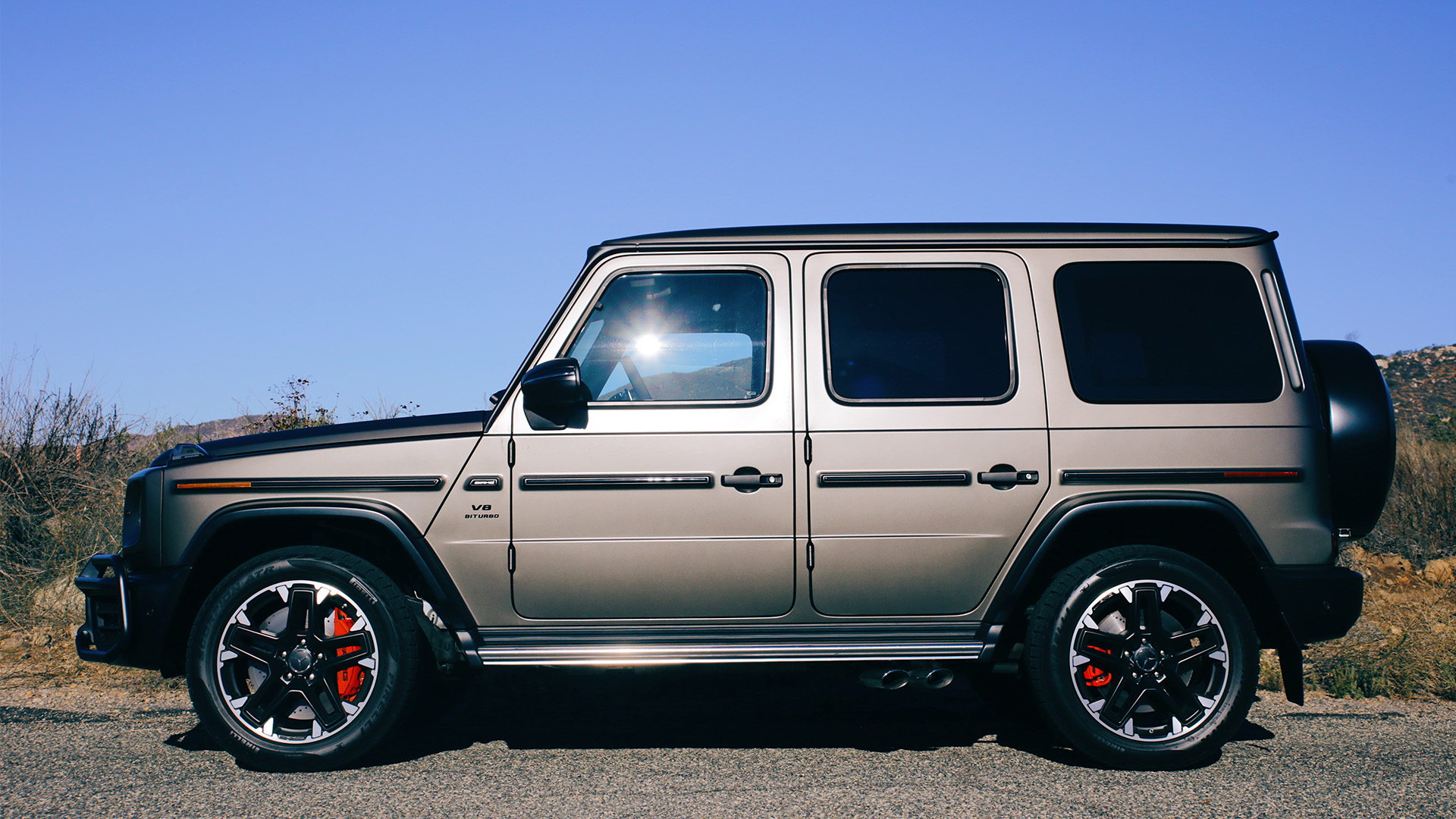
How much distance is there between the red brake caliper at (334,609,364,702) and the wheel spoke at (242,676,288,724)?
218mm

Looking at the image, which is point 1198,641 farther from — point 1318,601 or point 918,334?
point 918,334

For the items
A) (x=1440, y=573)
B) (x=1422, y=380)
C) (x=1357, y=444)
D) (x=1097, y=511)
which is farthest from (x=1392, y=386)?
(x=1097, y=511)

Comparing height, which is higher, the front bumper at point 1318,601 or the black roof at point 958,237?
the black roof at point 958,237

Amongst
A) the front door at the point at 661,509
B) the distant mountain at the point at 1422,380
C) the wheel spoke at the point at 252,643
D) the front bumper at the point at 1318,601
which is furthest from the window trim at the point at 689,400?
the distant mountain at the point at 1422,380

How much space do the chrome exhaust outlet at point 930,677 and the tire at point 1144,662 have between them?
1.13 ft

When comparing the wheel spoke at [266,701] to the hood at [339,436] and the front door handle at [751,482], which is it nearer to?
the hood at [339,436]

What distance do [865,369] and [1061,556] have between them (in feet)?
3.85

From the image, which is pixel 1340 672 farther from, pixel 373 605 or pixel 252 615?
pixel 252 615

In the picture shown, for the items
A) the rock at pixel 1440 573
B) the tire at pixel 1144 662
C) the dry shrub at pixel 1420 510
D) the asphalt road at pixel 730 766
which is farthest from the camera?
the dry shrub at pixel 1420 510

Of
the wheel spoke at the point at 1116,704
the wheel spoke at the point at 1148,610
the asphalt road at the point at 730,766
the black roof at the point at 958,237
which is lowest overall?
the asphalt road at the point at 730,766

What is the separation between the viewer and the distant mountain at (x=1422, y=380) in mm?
32938

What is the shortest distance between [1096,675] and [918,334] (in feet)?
5.06

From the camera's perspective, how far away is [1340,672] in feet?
18.3

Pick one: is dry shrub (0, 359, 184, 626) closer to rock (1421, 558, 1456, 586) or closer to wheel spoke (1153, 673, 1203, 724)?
wheel spoke (1153, 673, 1203, 724)
